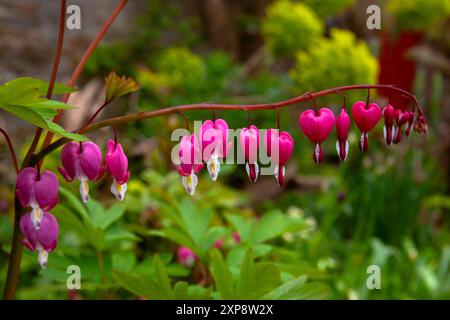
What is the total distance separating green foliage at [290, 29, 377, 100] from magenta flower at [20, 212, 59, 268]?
8.18 feet

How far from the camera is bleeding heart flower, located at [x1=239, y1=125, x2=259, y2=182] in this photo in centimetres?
76

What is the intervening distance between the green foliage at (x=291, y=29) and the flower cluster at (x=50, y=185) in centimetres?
296

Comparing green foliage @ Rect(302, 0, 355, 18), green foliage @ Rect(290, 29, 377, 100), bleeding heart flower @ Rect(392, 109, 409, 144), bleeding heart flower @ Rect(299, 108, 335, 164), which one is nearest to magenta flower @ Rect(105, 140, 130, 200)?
bleeding heart flower @ Rect(299, 108, 335, 164)

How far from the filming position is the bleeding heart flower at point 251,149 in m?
0.76

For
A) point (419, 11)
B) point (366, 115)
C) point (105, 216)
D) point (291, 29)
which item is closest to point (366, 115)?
point (366, 115)

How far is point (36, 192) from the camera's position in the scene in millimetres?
758

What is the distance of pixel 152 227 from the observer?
190 cm

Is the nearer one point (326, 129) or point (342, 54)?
point (326, 129)

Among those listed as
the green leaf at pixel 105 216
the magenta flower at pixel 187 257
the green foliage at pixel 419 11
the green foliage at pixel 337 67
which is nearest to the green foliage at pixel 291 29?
the green foliage at pixel 337 67

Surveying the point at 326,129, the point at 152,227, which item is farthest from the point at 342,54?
the point at 326,129

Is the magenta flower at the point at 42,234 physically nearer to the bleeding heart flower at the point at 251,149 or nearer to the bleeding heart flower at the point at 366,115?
the bleeding heart flower at the point at 251,149

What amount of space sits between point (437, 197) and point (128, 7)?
7.84ft
